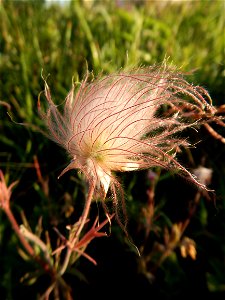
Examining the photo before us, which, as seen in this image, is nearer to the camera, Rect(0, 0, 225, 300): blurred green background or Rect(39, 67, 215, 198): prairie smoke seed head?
Rect(39, 67, 215, 198): prairie smoke seed head

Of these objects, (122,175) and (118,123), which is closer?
(118,123)

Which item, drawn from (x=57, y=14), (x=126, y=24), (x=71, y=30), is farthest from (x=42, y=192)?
(x=57, y=14)

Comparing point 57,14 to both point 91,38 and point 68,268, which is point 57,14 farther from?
point 68,268

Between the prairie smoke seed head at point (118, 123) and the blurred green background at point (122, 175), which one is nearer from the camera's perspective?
the prairie smoke seed head at point (118, 123)
